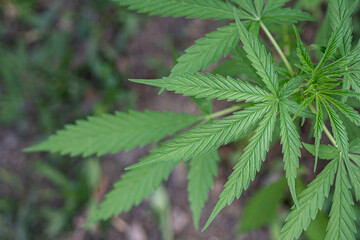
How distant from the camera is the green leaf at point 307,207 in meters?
1.27

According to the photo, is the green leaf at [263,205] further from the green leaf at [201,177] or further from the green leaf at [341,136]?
the green leaf at [341,136]

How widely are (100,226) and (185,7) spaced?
9.99 feet

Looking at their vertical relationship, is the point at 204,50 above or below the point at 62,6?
above

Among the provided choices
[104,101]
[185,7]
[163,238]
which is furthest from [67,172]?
[185,7]

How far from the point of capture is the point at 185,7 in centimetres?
161

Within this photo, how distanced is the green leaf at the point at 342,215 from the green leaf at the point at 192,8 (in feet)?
2.91

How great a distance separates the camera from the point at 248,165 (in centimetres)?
122

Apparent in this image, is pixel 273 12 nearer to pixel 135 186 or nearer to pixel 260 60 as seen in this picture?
pixel 260 60

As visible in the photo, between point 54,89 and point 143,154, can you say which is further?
point 54,89

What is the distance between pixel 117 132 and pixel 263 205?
4.56ft

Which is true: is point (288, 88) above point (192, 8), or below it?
below

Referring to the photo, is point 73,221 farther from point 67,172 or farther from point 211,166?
point 211,166

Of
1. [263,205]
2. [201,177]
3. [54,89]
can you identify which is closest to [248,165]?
[201,177]

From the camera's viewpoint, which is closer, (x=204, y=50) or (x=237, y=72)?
(x=204, y=50)
